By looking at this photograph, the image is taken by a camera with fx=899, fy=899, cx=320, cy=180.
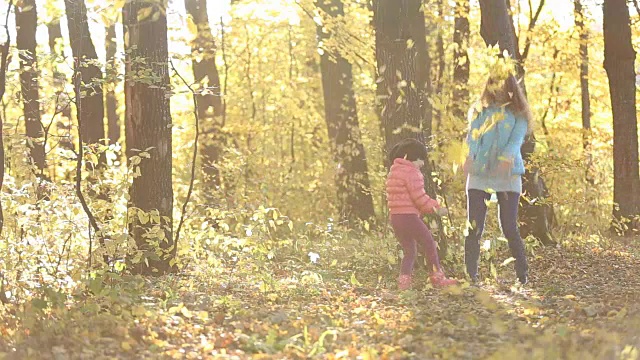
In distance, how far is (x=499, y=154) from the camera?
859 centimetres

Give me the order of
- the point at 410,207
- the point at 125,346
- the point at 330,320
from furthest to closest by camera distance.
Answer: the point at 410,207 < the point at 330,320 < the point at 125,346

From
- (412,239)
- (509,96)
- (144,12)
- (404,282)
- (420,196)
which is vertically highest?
(144,12)

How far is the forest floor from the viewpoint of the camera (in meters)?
5.79

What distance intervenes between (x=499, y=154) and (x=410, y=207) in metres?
1.08

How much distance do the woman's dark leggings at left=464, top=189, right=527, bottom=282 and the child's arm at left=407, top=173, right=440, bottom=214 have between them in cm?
38

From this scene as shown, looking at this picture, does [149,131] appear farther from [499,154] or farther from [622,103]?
[622,103]

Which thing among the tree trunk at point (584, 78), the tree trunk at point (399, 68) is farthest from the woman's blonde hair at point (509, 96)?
the tree trunk at point (584, 78)

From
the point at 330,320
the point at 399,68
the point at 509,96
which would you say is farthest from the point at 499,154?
the point at 330,320

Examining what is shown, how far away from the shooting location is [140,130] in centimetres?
923

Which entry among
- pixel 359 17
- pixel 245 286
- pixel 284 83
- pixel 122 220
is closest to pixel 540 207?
pixel 245 286

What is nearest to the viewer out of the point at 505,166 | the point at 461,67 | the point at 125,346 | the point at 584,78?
the point at 125,346

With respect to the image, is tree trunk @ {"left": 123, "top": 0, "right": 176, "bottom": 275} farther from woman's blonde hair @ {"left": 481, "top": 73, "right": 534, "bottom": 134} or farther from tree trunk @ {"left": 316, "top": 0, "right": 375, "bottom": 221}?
tree trunk @ {"left": 316, "top": 0, "right": 375, "bottom": 221}

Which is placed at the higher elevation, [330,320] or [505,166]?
[505,166]

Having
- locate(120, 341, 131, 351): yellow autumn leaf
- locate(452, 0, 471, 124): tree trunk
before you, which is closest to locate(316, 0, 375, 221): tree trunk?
locate(452, 0, 471, 124): tree trunk
